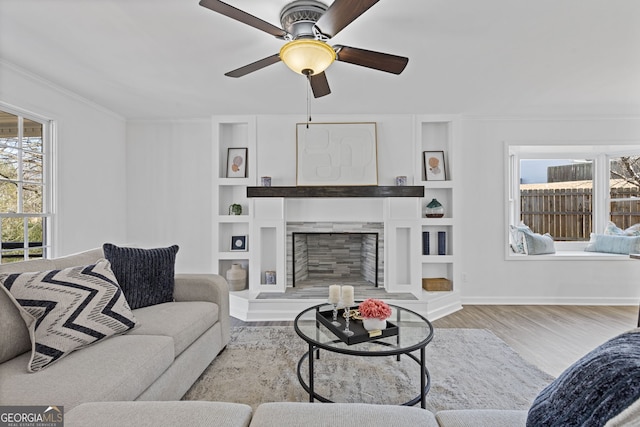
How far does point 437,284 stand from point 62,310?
3605mm

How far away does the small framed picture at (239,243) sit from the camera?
404cm

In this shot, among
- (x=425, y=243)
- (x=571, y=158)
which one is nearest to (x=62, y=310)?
(x=425, y=243)

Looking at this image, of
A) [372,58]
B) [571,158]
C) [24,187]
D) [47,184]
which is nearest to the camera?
[372,58]

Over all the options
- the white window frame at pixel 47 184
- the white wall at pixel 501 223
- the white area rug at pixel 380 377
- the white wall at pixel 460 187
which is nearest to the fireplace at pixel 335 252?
the white wall at pixel 460 187

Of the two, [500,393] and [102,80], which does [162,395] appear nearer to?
[500,393]

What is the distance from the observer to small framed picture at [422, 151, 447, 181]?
393cm

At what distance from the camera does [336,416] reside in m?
0.96

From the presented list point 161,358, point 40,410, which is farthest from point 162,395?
point 40,410

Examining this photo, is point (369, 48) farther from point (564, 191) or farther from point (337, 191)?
point (564, 191)

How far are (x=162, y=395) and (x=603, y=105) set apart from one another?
5049 mm

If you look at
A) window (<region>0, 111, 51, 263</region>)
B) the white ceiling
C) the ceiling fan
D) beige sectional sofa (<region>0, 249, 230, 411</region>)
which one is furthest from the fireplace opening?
window (<region>0, 111, 51, 263</region>)

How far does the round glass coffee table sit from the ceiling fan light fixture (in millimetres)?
1568

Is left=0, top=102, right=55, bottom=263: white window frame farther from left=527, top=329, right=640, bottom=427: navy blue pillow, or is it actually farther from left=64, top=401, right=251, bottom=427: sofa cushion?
left=527, top=329, right=640, bottom=427: navy blue pillow

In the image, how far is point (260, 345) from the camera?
265 cm
